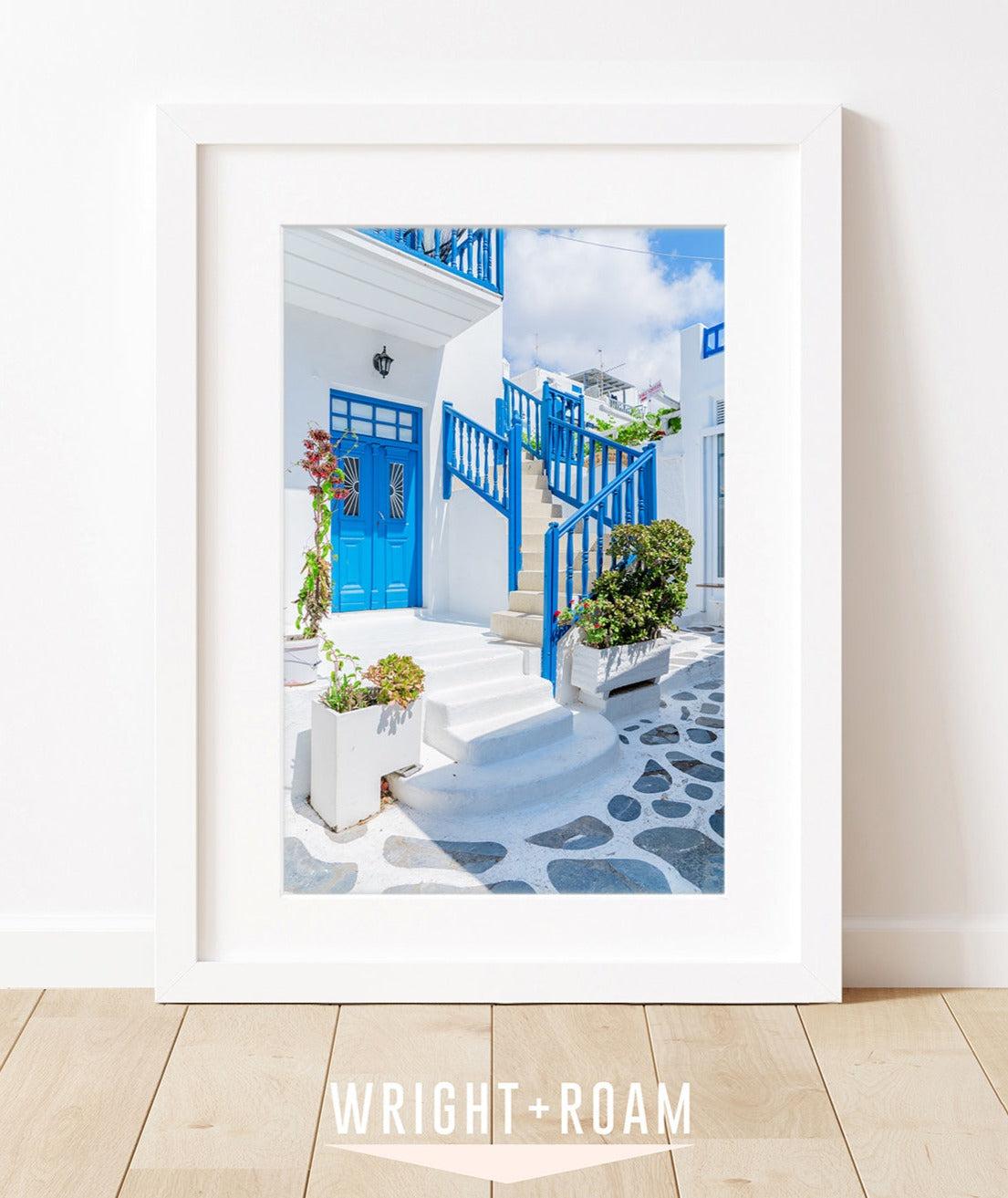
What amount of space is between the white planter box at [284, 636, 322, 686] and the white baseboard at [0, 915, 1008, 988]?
1.93 ft

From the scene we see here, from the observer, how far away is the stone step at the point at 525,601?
1566mm

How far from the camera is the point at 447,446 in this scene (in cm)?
160

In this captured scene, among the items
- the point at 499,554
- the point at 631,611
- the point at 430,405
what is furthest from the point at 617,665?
the point at 430,405

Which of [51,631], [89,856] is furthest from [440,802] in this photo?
[51,631]

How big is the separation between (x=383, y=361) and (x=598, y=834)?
1.07 metres

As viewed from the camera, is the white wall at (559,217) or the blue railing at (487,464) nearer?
the white wall at (559,217)

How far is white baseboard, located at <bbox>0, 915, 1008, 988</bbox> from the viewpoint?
1521mm

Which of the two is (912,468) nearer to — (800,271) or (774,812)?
(800,271)

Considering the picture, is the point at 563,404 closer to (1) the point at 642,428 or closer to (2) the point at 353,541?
(1) the point at 642,428

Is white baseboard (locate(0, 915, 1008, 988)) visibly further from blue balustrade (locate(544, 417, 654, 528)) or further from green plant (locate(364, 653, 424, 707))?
blue balustrade (locate(544, 417, 654, 528))

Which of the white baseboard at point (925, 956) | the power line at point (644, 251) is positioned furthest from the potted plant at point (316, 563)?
the white baseboard at point (925, 956)

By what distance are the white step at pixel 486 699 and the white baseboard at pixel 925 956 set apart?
77 cm

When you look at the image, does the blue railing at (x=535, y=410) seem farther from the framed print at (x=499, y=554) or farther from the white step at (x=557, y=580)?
the white step at (x=557, y=580)

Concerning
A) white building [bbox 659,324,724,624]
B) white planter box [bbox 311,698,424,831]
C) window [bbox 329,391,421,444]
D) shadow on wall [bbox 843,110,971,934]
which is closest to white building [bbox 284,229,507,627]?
window [bbox 329,391,421,444]
